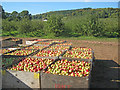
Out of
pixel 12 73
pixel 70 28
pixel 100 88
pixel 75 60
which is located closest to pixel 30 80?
pixel 12 73

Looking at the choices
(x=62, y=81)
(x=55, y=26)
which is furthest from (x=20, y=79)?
(x=55, y=26)

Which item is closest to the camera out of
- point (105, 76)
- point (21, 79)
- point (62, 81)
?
point (62, 81)

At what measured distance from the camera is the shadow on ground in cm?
511

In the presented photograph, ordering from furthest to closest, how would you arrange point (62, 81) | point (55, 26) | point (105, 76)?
point (55, 26) < point (105, 76) < point (62, 81)

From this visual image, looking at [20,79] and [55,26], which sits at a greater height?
[55,26]

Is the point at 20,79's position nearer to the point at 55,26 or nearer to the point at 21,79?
the point at 21,79

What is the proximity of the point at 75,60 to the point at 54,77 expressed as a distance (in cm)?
173

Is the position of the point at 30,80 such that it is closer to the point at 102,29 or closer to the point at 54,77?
the point at 54,77

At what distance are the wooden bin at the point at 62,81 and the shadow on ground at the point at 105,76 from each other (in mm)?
1614

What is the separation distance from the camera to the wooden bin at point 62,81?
142 inches

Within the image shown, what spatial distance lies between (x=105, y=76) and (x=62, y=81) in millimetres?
2935

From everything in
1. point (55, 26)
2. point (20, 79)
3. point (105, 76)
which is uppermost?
point (55, 26)

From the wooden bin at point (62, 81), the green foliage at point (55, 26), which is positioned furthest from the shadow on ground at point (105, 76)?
the green foliage at point (55, 26)

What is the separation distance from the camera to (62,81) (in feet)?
12.4
